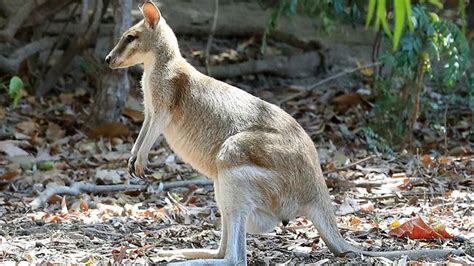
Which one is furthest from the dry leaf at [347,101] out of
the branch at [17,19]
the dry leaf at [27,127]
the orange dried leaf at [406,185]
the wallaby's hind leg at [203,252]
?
the wallaby's hind leg at [203,252]

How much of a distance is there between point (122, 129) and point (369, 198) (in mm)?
2649

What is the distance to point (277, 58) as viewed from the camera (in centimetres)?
991

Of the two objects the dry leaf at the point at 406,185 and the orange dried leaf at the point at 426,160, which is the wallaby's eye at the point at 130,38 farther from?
the orange dried leaf at the point at 426,160

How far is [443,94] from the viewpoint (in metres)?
9.52

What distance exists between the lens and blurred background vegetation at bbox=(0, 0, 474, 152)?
7.57 m

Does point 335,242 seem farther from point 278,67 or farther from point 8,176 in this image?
point 278,67

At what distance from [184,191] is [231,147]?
2139mm

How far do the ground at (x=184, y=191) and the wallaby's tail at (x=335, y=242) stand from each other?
0.18 ft

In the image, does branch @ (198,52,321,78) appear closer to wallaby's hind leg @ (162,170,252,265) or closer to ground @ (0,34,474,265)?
ground @ (0,34,474,265)

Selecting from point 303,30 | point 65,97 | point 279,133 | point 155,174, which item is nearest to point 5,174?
point 155,174

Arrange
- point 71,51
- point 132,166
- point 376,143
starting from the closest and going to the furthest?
point 132,166 < point 376,143 < point 71,51

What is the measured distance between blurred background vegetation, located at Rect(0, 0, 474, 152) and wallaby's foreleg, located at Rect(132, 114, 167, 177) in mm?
2648

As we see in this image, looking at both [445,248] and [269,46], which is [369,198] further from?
[269,46]

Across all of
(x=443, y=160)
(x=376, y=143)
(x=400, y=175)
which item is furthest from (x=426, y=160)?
(x=376, y=143)
